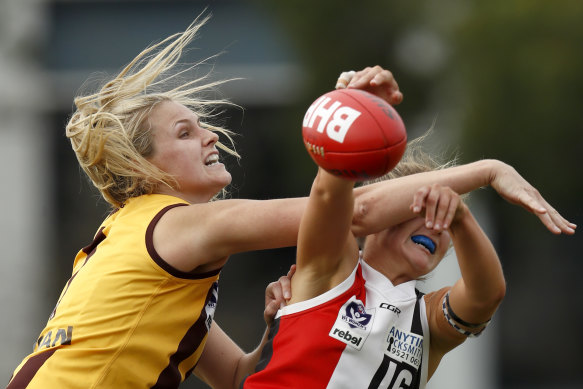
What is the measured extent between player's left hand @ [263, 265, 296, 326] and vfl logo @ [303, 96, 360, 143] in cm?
89

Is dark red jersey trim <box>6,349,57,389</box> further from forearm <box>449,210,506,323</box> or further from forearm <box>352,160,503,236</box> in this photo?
forearm <box>449,210,506,323</box>

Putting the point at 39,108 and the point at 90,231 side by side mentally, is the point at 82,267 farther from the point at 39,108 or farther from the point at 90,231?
the point at 39,108

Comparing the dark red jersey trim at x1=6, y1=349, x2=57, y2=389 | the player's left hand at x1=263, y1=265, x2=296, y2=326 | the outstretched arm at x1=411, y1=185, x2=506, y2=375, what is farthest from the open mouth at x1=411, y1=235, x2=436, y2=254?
the dark red jersey trim at x1=6, y1=349, x2=57, y2=389

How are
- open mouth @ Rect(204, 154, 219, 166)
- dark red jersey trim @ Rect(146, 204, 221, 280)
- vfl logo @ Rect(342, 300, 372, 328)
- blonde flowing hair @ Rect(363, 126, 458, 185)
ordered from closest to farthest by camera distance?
vfl logo @ Rect(342, 300, 372, 328) → dark red jersey trim @ Rect(146, 204, 221, 280) → open mouth @ Rect(204, 154, 219, 166) → blonde flowing hair @ Rect(363, 126, 458, 185)

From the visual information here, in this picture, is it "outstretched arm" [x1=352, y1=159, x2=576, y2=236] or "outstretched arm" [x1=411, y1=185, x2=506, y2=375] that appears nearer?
"outstretched arm" [x1=352, y1=159, x2=576, y2=236]

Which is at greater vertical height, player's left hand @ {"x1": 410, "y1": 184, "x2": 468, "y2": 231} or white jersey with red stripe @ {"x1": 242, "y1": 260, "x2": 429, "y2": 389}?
player's left hand @ {"x1": 410, "y1": 184, "x2": 468, "y2": 231}

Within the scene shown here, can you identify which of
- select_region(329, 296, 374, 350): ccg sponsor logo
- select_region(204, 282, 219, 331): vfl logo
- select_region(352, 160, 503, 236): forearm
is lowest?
select_region(204, 282, 219, 331): vfl logo

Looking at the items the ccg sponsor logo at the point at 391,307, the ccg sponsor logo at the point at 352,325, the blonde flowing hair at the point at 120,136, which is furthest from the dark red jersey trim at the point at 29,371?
the ccg sponsor logo at the point at 391,307

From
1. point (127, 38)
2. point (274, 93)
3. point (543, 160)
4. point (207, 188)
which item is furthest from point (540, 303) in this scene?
point (207, 188)

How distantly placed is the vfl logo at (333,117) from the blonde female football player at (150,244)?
0.33 meters

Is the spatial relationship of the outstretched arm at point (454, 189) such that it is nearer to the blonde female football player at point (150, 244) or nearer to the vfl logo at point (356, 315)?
the blonde female football player at point (150, 244)

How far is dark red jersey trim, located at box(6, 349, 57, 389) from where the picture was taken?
4.43 metres

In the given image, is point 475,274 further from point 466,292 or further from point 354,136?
point 354,136

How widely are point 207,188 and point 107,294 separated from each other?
2.22ft
